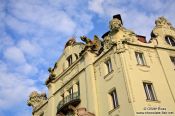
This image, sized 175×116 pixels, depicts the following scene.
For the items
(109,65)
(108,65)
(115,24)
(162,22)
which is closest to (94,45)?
(115,24)

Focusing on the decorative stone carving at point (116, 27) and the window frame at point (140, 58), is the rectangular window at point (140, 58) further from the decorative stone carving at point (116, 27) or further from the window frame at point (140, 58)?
the decorative stone carving at point (116, 27)

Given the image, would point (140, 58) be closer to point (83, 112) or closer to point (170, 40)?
point (170, 40)

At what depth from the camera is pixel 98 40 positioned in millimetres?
34688

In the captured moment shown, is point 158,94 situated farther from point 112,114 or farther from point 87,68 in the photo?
point 87,68

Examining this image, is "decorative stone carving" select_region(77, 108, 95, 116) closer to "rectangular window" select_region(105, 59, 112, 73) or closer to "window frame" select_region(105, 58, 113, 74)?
"window frame" select_region(105, 58, 113, 74)

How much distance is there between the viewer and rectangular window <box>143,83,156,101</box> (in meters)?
26.1

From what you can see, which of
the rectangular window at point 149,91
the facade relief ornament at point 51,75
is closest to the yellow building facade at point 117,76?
the rectangular window at point 149,91

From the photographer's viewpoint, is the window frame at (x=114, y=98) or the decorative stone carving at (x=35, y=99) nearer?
the window frame at (x=114, y=98)

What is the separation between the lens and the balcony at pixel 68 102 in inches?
1221

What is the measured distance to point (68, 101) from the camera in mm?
32062

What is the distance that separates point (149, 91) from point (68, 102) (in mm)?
8941

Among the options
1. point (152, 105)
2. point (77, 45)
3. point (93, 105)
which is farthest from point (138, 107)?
point (77, 45)

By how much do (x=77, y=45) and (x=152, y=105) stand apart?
14.4 m

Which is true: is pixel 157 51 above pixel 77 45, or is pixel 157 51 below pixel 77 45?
below
